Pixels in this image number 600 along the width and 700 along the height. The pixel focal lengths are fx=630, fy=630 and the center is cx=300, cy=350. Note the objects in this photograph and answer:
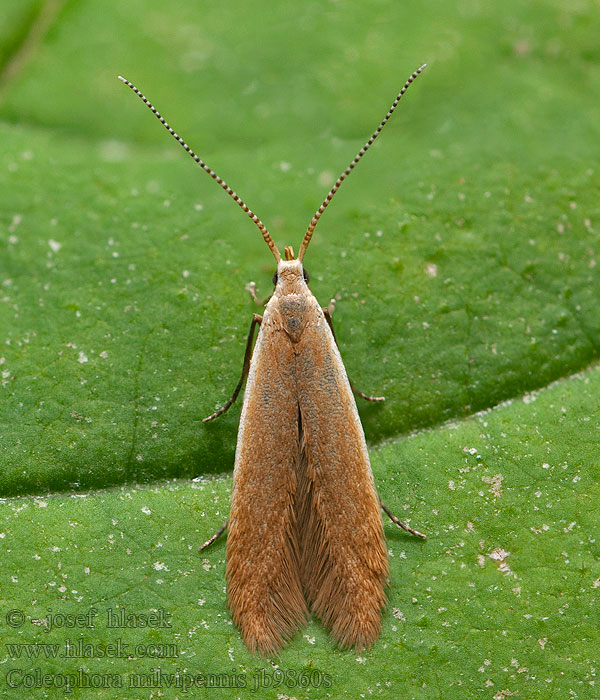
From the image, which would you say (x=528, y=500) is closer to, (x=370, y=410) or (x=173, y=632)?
(x=370, y=410)

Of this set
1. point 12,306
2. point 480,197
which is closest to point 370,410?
point 480,197

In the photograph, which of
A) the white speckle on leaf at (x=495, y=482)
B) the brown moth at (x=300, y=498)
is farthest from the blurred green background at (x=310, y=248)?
the brown moth at (x=300, y=498)

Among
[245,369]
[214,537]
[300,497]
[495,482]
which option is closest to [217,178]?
[245,369]

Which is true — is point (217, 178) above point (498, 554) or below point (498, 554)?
above

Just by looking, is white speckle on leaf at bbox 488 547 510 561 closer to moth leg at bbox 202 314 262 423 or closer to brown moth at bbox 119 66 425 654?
brown moth at bbox 119 66 425 654

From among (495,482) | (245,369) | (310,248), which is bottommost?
(495,482)

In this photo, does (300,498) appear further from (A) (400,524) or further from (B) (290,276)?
(B) (290,276)

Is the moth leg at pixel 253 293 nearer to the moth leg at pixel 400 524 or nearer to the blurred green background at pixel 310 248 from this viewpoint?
the blurred green background at pixel 310 248
